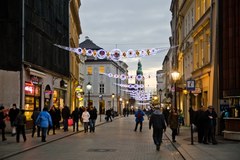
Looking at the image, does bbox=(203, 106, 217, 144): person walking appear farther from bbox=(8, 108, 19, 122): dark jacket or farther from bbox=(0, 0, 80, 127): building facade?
bbox=(0, 0, 80, 127): building facade

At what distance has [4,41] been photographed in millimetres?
27922

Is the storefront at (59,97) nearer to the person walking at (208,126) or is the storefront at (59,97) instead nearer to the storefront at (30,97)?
the storefront at (30,97)

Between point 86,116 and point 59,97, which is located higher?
point 59,97

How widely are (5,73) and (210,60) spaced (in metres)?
12.5

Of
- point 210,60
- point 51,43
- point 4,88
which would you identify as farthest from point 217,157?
point 51,43

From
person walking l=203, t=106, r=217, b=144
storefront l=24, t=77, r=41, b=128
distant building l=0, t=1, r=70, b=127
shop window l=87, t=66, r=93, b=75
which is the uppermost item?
shop window l=87, t=66, r=93, b=75

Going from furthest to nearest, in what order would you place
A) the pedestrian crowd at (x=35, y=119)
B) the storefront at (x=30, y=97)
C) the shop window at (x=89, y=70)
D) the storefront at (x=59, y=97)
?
1. the shop window at (x=89, y=70)
2. the storefront at (x=59, y=97)
3. the storefront at (x=30, y=97)
4. the pedestrian crowd at (x=35, y=119)

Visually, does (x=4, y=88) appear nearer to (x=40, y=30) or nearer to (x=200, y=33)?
(x=40, y=30)

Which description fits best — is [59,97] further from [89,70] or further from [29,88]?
[89,70]

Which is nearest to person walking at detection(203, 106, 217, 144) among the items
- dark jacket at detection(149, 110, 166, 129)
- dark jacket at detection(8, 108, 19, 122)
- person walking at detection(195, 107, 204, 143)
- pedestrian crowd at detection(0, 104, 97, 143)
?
person walking at detection(195, 107, 204, 143)

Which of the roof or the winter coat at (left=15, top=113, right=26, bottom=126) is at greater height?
the roof

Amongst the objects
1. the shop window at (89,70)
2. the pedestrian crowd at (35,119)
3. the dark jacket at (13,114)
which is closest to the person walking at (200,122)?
the pedestrian crowd at (35,119)

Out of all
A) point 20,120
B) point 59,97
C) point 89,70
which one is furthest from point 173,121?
point 89,70

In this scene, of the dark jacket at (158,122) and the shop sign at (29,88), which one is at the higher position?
the shop sign at (29,88)
